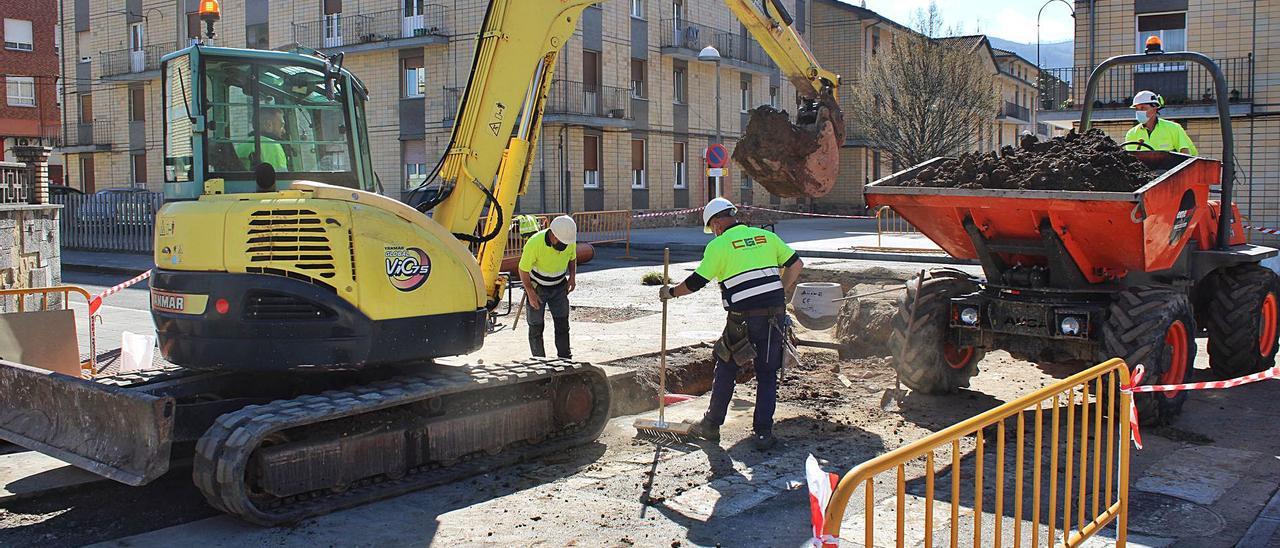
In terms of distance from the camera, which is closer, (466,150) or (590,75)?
(466,150)

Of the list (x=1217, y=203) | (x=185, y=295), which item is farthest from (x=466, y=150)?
(x=1217, y=203)

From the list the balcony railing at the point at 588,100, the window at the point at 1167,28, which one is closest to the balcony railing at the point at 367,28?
the balcony railing at the point at 588,100

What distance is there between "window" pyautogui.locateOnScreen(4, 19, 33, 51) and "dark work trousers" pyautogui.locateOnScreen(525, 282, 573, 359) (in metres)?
45.9

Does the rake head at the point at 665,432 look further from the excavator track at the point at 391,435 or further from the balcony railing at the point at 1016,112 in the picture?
the balcony railing at the point at 1016,112

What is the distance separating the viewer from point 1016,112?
57.1m

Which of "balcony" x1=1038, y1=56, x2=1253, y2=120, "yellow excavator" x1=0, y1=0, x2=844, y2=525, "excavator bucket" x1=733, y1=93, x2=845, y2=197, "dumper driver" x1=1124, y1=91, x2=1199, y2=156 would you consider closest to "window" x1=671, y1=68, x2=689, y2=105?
"balcony" x1=1038, y1=56, x2=1253, y2=120

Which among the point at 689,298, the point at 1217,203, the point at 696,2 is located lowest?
the point at 689,298

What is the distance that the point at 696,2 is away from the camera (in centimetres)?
3825

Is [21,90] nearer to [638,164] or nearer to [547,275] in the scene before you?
[638,164]

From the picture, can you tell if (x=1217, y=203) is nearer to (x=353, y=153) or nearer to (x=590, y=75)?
(x=353, y=153)

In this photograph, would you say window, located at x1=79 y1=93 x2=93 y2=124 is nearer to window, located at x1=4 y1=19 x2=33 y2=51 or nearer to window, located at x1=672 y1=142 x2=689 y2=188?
window, located at x1=4 y1=19 x2=33 y2=51

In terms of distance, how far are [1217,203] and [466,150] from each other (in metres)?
6.20

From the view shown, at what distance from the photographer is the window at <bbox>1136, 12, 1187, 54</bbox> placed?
24969 mm

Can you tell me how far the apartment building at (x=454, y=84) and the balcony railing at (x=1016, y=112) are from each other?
616 inches
